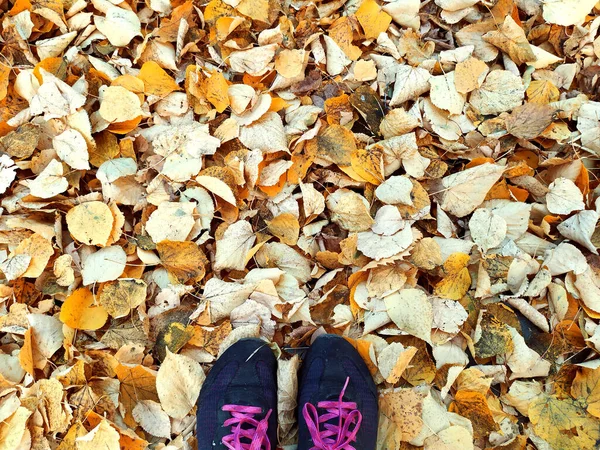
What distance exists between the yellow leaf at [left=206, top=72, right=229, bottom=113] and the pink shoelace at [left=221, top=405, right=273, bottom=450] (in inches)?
27.0

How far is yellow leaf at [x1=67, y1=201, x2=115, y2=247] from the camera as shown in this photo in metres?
1.10

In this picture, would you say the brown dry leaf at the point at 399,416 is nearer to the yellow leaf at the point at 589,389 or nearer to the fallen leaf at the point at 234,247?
the yellow leaf at the point at 589,389

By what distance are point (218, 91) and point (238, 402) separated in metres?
0.71

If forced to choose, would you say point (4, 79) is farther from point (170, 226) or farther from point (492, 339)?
point (492, 339)

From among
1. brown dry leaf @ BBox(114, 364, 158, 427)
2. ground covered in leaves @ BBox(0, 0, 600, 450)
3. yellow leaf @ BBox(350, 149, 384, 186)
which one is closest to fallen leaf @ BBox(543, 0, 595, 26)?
ground covered in leaves @ BBox(0, 0, 600, 450)

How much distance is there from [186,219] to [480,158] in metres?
0.70

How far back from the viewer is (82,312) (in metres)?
1.08

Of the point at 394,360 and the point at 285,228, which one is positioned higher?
the point at 285,228

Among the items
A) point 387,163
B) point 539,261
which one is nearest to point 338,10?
point 387,163

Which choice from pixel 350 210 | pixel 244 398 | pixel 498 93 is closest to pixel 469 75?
pixel 498 93

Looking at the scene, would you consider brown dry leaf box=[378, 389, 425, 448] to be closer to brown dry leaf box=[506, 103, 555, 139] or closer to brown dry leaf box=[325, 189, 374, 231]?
brown dry leaf box=[325, 189, 374, 231]

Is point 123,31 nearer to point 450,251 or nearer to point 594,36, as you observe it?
point 450,251

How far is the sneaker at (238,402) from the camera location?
1.07m

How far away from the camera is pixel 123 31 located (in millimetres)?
1202
